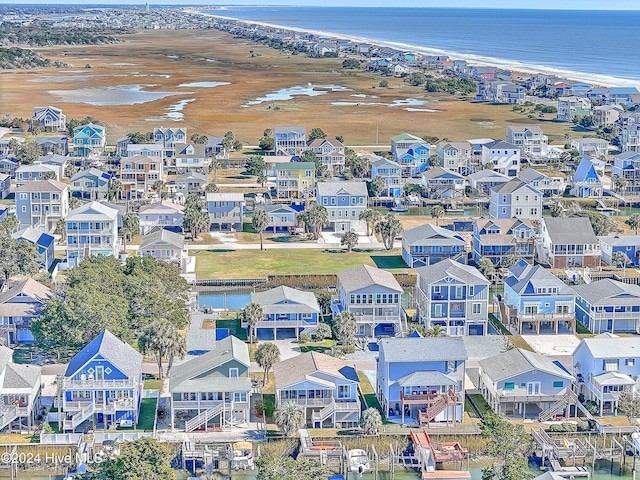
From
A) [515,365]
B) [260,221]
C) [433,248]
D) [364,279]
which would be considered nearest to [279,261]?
[260,221]

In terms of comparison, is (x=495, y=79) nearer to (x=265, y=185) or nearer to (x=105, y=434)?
(x=265, y=185)

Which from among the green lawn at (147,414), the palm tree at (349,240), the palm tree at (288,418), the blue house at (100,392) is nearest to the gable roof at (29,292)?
the green lawn at (147,414)

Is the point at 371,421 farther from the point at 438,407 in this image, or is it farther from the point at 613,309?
the point at 613,309

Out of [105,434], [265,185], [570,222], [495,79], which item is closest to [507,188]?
[570,222]

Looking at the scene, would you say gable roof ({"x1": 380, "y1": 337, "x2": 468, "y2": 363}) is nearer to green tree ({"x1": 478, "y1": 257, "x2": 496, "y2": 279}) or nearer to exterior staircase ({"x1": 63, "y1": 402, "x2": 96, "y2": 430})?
exterior staircase ({"x1": 63, "y1": 402, "x2": 96, "y2": 430})

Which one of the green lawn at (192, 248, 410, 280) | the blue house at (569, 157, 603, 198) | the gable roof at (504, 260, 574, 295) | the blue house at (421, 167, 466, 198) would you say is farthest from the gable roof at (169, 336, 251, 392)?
the blue house at (569, 157, 603, 198)
